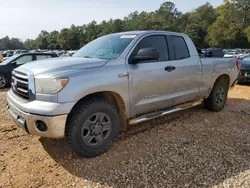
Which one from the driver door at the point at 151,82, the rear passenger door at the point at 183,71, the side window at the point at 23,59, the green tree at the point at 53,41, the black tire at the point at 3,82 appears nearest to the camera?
the driver door at the point at 151,82

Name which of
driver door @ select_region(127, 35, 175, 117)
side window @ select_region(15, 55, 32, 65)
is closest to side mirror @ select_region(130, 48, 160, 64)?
driver door @ select_region(127, 35, 175, 117)

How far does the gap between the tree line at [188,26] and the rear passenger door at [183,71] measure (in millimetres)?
55803

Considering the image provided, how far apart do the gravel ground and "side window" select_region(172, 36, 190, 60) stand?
1.33 m

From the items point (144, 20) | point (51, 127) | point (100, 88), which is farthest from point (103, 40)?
point (144, 20)

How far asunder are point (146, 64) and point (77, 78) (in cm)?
121

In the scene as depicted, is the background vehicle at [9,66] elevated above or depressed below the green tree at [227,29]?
below

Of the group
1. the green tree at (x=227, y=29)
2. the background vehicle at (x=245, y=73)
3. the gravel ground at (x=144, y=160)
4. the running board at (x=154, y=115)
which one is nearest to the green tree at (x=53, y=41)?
the green tree at (x=227, y=29)

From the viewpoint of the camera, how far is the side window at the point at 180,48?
434 cm

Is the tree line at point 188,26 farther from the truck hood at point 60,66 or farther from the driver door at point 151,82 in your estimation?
the truck hood at point 60,66

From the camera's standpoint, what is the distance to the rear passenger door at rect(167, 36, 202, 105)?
4195mm

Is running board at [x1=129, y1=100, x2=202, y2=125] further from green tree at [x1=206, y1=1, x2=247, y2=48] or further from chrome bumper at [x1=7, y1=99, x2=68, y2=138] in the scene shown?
green tree at [x1=206, y1=1, x2=247, y2=48]

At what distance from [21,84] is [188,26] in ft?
264

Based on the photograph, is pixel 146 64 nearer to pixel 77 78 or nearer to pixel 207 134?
pixel 77 78

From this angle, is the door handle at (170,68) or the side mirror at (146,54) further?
the door handle at (170,68)
